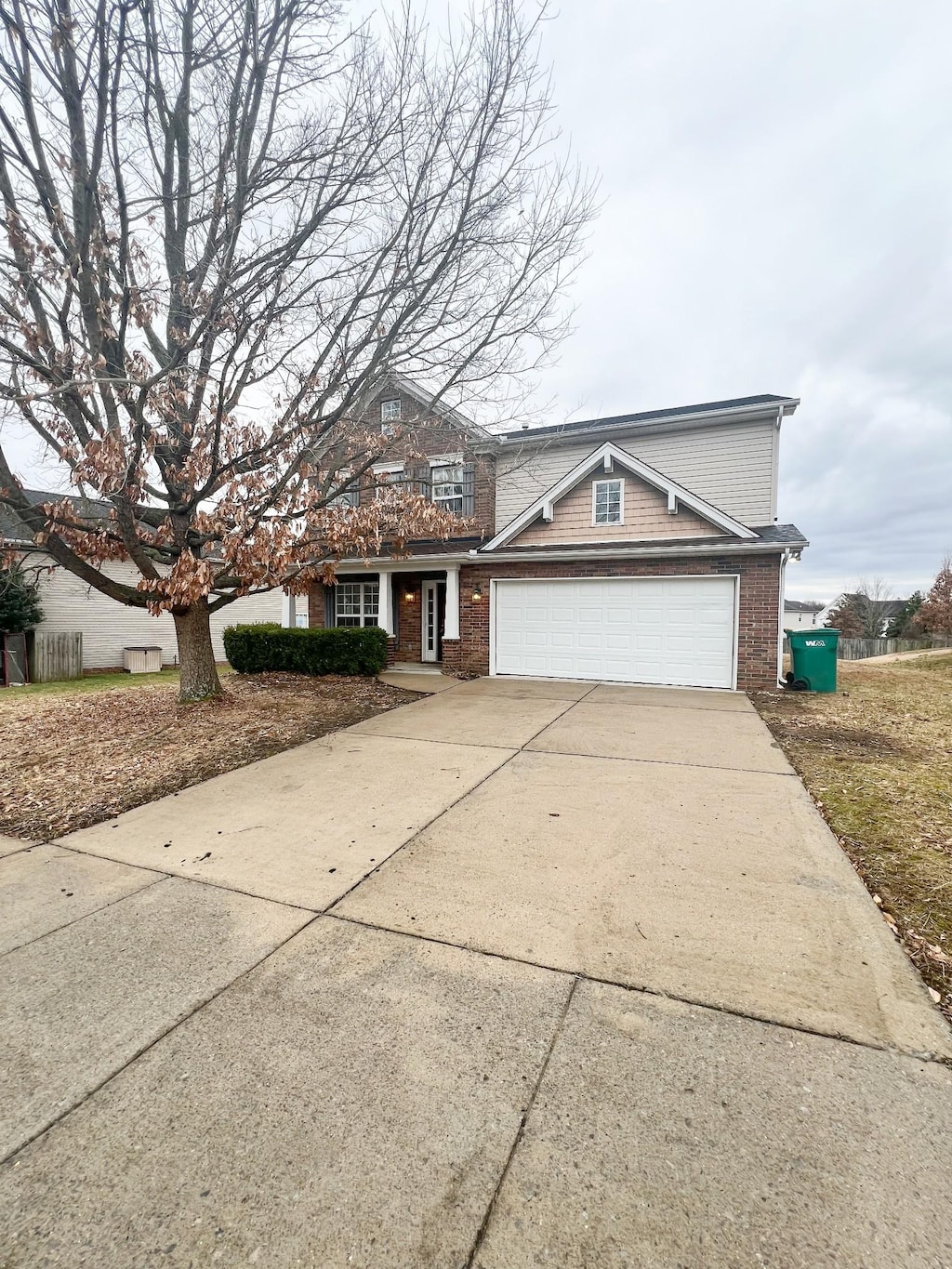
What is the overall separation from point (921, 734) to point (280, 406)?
929cm

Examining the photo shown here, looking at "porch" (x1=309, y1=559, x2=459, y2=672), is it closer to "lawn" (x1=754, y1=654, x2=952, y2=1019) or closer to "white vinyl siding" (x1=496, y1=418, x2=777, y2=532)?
"white vinyl siding" (x1=496, y1=418, x2=777, y2=532)

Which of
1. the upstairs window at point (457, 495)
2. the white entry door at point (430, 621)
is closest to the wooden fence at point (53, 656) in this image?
the white entry door at point (430, 621)

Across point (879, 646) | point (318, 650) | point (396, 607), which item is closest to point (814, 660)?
point (396, 607)

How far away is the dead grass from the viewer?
15.2 feet

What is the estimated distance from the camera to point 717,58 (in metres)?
6.78

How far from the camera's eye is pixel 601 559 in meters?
10.9

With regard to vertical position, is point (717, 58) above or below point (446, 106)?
above

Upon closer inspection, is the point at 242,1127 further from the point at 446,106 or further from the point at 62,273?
the point at 446,106

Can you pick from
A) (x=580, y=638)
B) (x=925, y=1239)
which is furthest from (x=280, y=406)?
(x=925, y=1239)

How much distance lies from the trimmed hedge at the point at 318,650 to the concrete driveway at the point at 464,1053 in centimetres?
722

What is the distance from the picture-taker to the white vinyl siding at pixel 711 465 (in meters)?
11.5

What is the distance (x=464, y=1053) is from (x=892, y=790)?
4.62 m

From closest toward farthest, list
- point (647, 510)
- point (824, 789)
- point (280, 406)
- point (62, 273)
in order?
point (824, 789), point (62, 273), point (280, 406), point (647, 510)

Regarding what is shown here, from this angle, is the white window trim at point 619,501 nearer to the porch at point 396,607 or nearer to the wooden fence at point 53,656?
the porch at point 396,607
